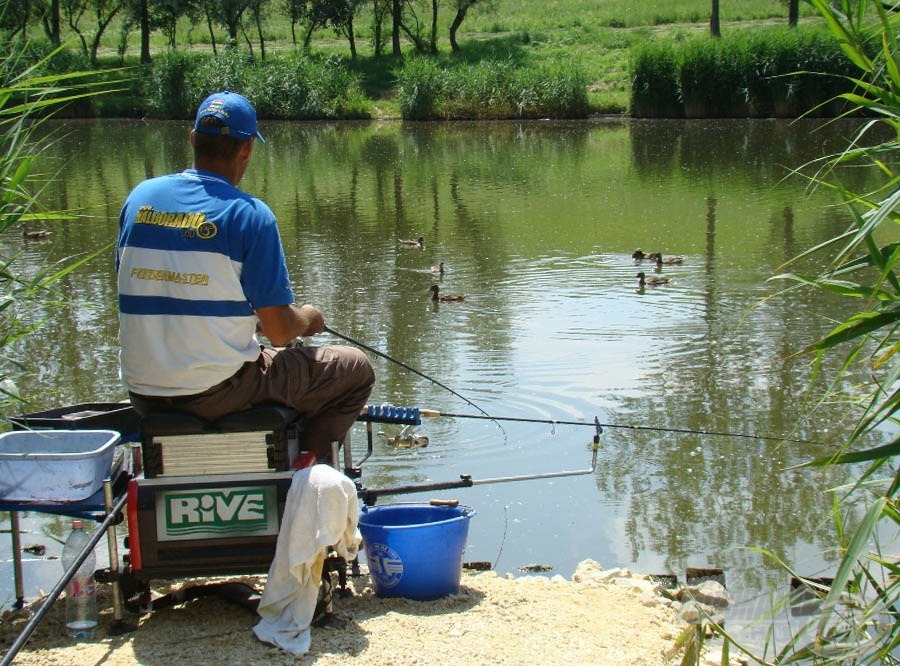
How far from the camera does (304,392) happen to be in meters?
3.88

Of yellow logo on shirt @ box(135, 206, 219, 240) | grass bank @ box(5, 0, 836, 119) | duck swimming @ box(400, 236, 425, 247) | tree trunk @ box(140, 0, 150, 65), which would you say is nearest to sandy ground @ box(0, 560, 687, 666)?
yellow logo on shirt @ box(135, 206, 219, 240)

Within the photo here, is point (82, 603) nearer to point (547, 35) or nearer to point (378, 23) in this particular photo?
point (378, 23)

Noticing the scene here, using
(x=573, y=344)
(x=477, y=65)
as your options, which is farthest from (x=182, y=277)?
(x=477, y=65)

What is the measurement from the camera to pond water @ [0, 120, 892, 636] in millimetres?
5406

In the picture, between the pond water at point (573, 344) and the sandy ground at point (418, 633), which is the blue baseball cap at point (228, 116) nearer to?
the pond water at point (573, 344)

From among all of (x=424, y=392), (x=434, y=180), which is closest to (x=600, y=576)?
(x=424, y=392)

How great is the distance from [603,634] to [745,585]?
127 cm

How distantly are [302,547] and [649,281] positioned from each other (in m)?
7.50

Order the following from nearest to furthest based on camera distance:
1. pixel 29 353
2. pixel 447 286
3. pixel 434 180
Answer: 1. pixel 29 353
2. pixel 447 286
3. pixel 434 180

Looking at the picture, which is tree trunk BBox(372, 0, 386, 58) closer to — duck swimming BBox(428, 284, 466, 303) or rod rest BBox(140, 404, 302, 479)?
duck swimming BBox(428, 284, 466, 303)

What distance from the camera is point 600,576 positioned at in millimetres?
4609

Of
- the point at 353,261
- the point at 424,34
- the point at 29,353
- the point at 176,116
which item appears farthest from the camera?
the point at 424,34

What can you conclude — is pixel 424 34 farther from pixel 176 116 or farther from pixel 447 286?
pixel 447 286

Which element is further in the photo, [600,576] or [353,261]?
[353,261]
